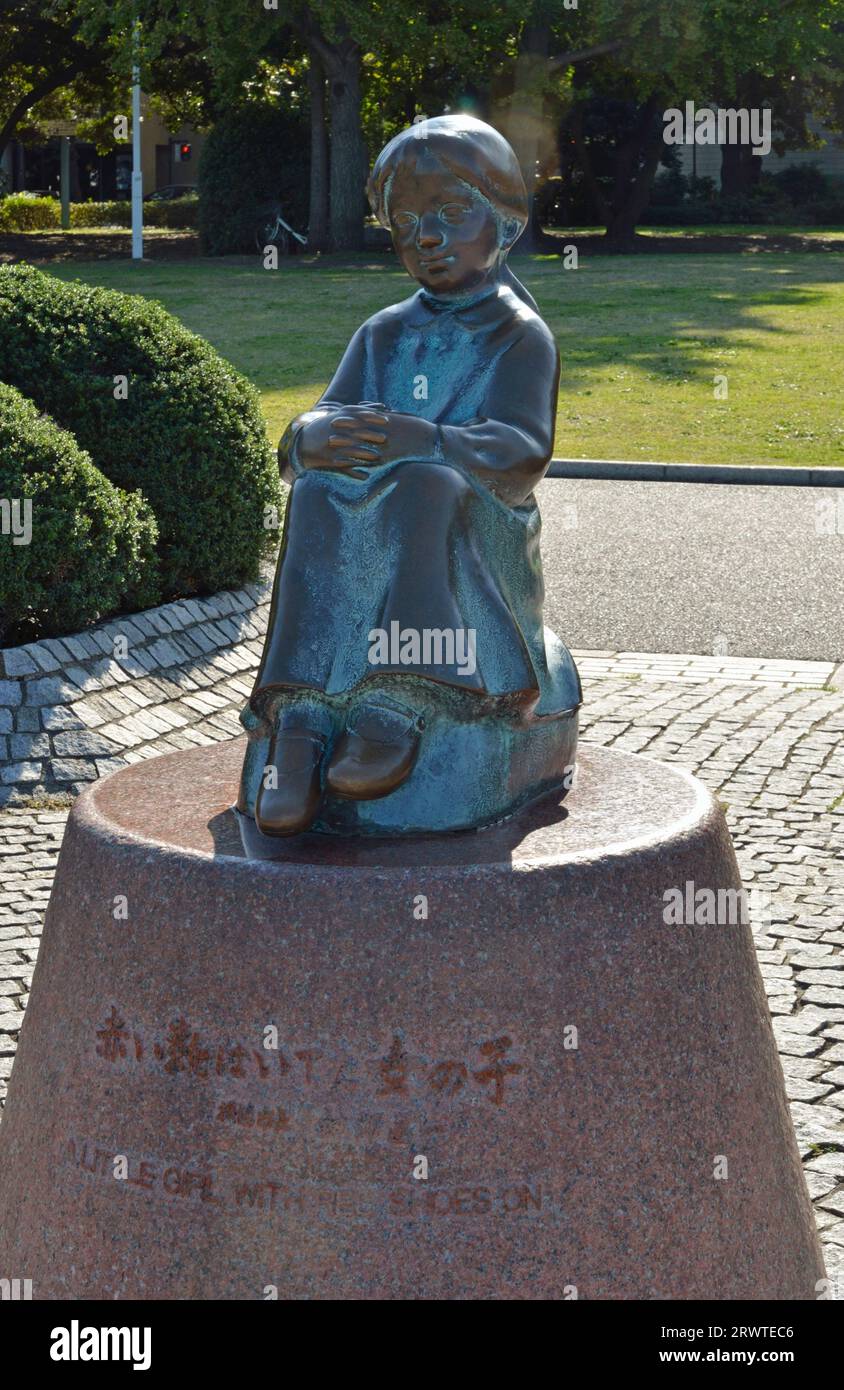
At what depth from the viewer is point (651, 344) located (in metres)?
18.9

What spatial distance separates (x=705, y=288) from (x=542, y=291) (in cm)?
226

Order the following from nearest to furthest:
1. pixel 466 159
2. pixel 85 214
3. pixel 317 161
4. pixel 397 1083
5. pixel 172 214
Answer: pixel 397 1083 → pixel 466 159 → pixel 317 161 → pixel 172 214 → pixel 85 214

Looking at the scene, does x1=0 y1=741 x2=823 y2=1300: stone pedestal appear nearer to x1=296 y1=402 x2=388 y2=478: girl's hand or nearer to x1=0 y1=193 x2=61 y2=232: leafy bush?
x1=296 y1=402 x2=388 y2=478: girl's hand

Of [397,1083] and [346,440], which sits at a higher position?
[346,440]

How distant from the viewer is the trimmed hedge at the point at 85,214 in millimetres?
43000

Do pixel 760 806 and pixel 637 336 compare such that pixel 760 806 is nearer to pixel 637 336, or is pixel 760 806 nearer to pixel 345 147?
pixel 637 336

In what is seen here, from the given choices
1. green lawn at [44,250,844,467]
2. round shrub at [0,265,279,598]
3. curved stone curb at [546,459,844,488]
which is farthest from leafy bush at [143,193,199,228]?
round shrub at [0,265,279,598]

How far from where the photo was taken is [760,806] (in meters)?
6.98

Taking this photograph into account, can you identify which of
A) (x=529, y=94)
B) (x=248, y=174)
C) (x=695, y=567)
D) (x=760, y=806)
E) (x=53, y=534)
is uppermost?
(x=529, y=94)

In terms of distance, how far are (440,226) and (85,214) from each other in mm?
46338

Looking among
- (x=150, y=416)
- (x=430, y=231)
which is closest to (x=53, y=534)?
(x=150, y=416)

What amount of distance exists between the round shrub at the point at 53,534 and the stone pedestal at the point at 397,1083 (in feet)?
14.6

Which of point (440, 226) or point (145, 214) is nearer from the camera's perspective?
point (440, 226)

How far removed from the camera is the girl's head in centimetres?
363
